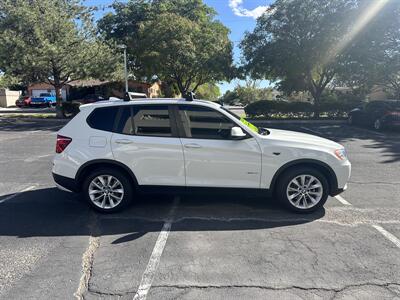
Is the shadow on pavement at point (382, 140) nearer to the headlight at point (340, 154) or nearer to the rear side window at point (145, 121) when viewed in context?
the headlight at point (340, 154)

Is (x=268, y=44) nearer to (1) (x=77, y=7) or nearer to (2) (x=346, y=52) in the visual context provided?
(2) (x=346, y=52)

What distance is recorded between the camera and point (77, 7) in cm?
2228

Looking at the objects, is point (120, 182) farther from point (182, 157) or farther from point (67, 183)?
point (182, 157)

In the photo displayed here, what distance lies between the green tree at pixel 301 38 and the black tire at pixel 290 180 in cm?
1742

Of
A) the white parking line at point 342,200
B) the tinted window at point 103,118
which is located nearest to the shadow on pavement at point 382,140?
the white parking line at point 342,200

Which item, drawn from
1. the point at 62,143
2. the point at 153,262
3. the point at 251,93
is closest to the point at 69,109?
the point at 62,143

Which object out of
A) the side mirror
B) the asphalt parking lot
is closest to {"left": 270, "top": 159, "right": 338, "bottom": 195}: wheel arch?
the asphalt parking lot

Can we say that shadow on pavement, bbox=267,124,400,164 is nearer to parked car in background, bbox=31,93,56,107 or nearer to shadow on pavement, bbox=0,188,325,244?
shadow on pavement, bbox=0,188,325,244

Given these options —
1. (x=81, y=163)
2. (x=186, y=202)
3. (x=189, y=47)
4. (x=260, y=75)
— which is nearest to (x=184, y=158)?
(x=186, y=202)

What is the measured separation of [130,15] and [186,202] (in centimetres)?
Answer: 3854

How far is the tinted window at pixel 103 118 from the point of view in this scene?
512 cm

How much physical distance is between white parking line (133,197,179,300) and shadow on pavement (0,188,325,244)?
0.09m

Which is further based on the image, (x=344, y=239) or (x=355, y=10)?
(x=355, y=10)

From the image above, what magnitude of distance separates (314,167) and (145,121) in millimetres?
2576
